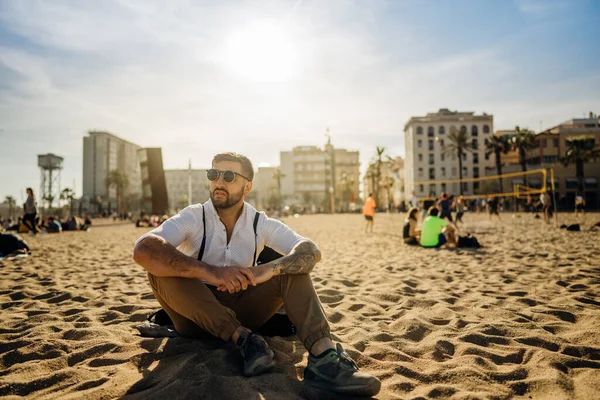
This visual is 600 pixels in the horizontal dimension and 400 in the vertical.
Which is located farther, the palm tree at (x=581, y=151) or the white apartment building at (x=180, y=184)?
the white apartment building at (x=180, y=184)

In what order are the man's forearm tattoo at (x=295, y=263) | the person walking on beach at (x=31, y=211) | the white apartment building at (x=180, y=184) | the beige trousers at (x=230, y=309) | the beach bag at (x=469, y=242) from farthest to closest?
the white apartment building at (x=180, y=184), the person walking on beach at (x=31, y=211), the beach bag at (x=469, y=242), the man's forearm tattoo at (x=295, y=263), the beige trousers at (x=230, y=309)

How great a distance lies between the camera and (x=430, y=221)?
9109 mm

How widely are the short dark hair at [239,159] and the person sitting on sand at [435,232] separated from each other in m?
7.15

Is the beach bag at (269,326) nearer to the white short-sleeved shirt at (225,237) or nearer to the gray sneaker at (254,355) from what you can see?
the white short-sleeved shirt at (225,237)

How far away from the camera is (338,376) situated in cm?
205

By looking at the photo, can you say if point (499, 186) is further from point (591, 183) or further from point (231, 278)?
point (231, 278)

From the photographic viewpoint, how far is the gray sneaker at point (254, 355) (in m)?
2.22

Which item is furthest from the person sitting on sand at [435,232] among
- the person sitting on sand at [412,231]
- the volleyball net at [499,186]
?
the volleyball net at [499,186]

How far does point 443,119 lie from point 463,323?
7402cm

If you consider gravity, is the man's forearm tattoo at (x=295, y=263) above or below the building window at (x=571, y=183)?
below

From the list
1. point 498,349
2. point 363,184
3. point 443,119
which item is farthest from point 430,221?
point 363,184

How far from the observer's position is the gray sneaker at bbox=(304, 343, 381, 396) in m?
2.00

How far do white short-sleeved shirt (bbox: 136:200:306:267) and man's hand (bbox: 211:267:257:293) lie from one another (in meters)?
0.32

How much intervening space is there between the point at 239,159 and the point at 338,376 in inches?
66.4
